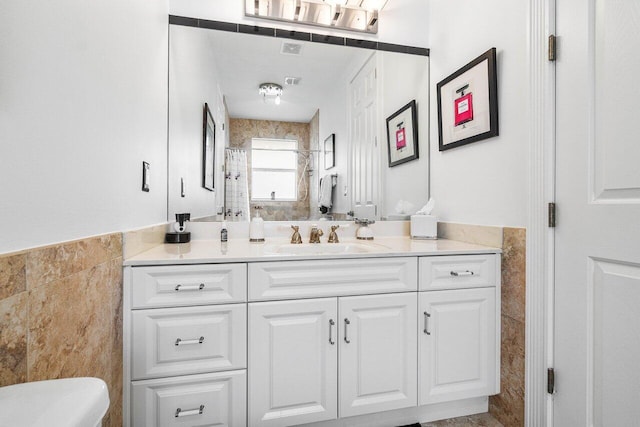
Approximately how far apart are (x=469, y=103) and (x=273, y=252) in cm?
130

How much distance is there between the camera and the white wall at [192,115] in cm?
169

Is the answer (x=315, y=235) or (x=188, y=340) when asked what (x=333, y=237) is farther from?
(x=188, y=340)

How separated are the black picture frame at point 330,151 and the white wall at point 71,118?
97 centimetres

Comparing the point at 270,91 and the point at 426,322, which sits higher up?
the point at 270,91

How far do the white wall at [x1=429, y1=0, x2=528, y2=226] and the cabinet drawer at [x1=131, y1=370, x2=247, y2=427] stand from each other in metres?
1.37

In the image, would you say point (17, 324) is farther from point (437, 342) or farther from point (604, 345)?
point (604, 345)

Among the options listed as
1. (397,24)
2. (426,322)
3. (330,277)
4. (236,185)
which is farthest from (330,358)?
(397,24)

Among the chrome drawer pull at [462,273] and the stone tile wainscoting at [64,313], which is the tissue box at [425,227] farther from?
the stone tile wainscoting at [64,313]

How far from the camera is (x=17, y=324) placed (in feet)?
1.94

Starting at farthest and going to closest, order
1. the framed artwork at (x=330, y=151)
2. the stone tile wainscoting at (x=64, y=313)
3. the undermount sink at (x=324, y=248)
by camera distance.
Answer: the framed artwork at (x=330, y=151) → the undermount sink at (x=324, y=248) → the stone tile wainscoting at (x=64, y=313)

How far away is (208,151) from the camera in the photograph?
6.00ft

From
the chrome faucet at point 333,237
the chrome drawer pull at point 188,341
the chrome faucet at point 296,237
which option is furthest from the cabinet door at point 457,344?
the chrome drawer pull at point 188,341

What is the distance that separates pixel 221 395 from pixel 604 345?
1.38m

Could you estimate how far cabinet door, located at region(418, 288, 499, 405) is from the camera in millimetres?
1379
